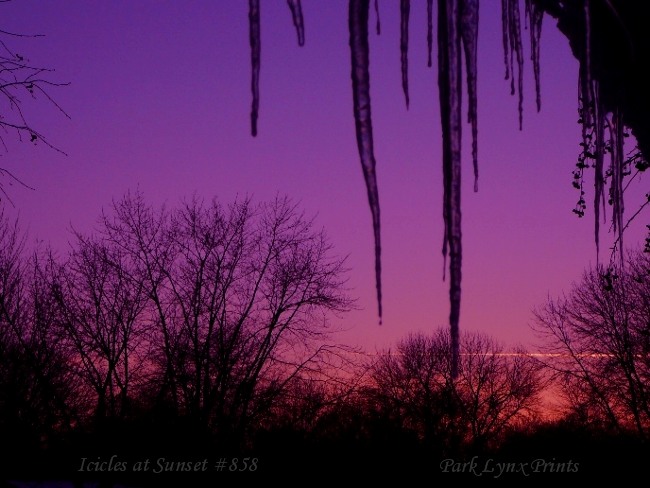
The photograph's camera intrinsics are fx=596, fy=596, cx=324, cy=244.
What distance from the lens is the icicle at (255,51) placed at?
1.71m

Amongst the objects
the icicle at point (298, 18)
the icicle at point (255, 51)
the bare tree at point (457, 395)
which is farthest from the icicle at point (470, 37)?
the bare tree at point (457, 395)

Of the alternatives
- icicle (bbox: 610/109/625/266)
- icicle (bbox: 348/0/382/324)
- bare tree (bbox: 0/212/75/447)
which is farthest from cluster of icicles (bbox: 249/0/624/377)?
bare tree (bbox: 0/212/75/447)

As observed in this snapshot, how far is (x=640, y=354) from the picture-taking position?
25.2m

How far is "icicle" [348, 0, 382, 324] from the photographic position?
168 centimetres

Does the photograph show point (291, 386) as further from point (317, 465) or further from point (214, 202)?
point (317, 465)

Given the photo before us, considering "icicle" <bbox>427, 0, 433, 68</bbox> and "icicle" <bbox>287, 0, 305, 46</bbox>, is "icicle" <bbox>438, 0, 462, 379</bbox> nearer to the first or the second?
"icicle" <bbox>427, 0, 433, 68</bbox>

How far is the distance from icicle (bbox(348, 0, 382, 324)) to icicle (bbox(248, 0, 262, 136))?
28cm

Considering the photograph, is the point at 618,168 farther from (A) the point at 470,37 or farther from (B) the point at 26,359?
(B) the point at 26,359

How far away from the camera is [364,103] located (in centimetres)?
168

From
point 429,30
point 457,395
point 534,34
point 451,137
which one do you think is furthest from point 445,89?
point 457,395

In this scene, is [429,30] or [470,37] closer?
[470,37]

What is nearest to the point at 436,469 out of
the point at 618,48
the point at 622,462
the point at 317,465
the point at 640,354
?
the point at 317,465

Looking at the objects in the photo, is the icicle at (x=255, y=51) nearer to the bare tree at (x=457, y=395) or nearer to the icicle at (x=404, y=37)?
the icicle at (x=404, y=37)

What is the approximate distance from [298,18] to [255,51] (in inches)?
7.8
